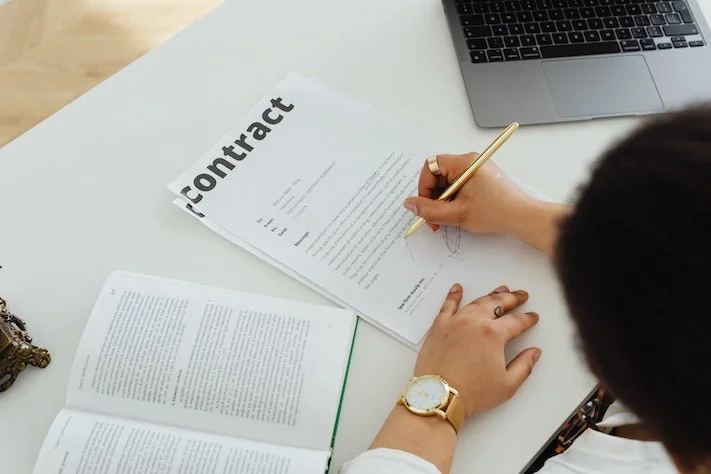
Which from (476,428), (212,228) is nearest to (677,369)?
(476,428)

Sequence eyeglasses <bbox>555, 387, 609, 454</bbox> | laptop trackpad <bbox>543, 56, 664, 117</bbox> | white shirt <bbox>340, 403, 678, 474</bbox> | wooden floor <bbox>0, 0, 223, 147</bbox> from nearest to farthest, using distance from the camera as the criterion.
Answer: white shirt <bbox>340, 403, 678, 474</bbox> → eyeglasses <bbox>555, 387, 609, 454</bbox> → laptop trackpad <bbox>543, 56, 664, 117</bbox> → wooden floor <bbox>0, 0, 223, 147</bbox>

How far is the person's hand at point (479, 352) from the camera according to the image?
2.14 feet

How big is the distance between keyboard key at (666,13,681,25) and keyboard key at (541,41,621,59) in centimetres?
9

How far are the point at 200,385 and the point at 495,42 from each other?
0.59 meters

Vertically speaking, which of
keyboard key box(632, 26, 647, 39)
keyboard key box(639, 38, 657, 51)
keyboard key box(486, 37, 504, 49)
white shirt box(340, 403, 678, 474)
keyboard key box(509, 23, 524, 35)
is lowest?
white shirt box(340, 403, 678, 474)

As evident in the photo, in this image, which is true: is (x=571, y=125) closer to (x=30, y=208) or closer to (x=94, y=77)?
(x=30, y=208)

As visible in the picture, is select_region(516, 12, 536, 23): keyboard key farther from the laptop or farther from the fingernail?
the fingernail

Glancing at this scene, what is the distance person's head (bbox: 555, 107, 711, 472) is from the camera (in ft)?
1.11

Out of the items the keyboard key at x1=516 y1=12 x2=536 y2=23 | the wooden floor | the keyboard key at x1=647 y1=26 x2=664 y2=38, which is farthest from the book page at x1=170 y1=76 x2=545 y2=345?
the wooden floor

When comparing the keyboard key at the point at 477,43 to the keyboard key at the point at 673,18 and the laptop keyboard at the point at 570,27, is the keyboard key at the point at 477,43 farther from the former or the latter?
the keyboard key at the point at 673,18

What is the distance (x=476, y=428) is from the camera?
65cm

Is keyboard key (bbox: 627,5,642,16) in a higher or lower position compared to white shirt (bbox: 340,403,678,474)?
higher

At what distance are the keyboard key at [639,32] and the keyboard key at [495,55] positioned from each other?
19 centimetres

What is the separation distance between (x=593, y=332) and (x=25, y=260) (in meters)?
0.62
